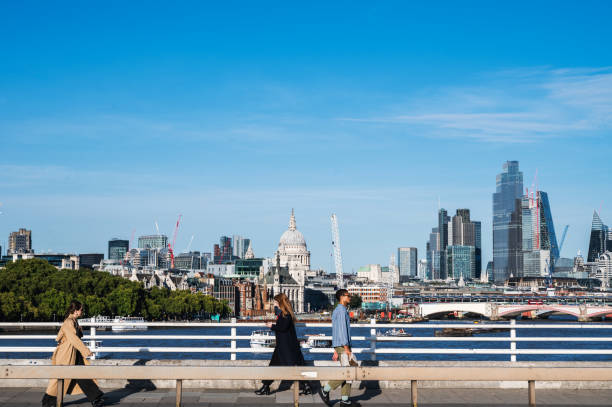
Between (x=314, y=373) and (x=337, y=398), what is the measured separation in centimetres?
340

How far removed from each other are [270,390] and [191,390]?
4.46ft

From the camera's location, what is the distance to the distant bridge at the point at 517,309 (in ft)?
551

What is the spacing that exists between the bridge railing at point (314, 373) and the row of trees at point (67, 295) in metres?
90.7

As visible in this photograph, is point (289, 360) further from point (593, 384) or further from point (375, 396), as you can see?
point (593, 384)

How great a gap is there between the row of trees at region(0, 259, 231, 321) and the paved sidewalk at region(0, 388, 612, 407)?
87301 millimetres

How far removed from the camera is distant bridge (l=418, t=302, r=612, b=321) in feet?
551

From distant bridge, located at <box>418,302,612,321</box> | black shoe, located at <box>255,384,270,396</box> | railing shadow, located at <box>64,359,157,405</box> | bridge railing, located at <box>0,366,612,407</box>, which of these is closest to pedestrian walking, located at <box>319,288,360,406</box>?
black shoe, located at <box>255,384,270,396</box>

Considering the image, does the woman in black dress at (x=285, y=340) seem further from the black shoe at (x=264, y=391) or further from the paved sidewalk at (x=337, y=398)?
the paved sidewalk at (x=337, y=398)

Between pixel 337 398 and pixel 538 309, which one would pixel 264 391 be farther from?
pixel 538 309

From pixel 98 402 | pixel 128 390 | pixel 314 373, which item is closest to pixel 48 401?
pixel 98 402

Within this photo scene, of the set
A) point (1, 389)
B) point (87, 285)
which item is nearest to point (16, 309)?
point (87, 285)

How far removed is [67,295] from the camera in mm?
105938

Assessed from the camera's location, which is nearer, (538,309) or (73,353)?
(73,353)

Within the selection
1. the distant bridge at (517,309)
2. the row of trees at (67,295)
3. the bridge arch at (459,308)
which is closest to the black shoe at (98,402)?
the row of trees at (67,295)
